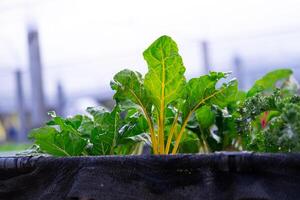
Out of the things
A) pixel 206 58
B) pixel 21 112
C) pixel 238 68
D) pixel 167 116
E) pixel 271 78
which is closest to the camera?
pixel 167 116

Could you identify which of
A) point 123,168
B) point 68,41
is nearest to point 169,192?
point 123,168

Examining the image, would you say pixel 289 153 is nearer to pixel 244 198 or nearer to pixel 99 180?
pixel 244 198

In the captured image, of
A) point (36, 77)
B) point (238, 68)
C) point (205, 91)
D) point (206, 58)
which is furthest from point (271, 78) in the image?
point (238, 68)

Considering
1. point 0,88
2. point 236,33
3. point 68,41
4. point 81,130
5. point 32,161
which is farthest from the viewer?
point 0,88

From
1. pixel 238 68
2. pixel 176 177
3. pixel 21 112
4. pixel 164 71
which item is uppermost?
pixel 164 71

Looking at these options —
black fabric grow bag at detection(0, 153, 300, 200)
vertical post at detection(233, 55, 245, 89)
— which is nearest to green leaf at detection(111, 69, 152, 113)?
black fabric grow bag at detection(0, 153, 300, 200)

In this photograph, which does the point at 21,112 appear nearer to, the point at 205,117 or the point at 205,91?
the point at 205,117
